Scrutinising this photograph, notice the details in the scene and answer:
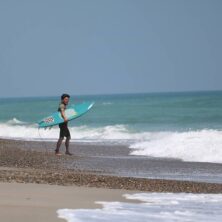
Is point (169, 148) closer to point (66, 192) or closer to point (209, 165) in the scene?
point (209, 165)

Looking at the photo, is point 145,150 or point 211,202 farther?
point 145,150

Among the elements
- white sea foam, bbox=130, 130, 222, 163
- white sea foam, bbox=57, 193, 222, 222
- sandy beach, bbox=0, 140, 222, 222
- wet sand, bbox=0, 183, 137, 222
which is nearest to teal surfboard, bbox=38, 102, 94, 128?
white sea foam, bbox=130, 130, 222, 163

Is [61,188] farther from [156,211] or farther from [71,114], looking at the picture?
[71,114]

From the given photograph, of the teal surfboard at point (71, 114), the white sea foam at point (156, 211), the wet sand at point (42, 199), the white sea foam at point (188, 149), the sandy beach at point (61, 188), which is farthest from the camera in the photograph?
the teal surfboard at point (71, 114)

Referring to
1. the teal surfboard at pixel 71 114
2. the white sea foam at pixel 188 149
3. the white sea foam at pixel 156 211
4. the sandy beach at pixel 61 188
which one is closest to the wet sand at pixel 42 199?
the sandy beach at pixel 61 188

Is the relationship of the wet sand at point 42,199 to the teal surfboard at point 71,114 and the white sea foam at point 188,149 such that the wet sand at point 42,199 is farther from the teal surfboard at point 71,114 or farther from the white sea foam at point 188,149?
the teal surfboard at point 71,114

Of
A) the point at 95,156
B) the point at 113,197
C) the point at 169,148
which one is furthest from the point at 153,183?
the point at 169,148

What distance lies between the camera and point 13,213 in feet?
24.6

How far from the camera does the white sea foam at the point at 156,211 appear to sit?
7.65m

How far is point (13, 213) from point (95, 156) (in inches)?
472

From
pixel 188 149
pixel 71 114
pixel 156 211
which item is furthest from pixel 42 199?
pixel 71 114

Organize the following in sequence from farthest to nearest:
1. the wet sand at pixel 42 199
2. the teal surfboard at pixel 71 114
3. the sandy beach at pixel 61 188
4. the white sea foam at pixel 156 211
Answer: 1. the teal surfboard at pixel 71 114
2. the sandy beach at pixel 61 188
3. the white sea foam at pixel 156 211
4. the wet sand at pixel 42 199

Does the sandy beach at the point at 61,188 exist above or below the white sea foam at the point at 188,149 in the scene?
below

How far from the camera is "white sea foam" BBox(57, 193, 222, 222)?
7.65m
